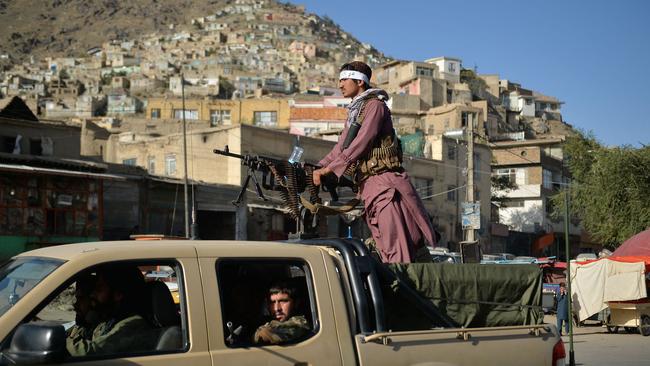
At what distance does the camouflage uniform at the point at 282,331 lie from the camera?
14.8 feet

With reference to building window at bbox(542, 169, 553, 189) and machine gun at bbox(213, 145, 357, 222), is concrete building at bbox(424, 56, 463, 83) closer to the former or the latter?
building window at bbox(542, 169, 553, 189)

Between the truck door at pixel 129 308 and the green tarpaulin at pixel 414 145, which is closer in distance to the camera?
the truck door at pixel 129 308

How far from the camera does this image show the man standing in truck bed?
21.1 ft

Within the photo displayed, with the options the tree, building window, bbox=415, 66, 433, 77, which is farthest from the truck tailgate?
building window, bbox=415, 66, 433, 77

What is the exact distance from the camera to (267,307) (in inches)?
195

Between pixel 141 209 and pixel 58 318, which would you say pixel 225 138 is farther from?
pixel 58 318

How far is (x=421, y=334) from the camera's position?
4.88m

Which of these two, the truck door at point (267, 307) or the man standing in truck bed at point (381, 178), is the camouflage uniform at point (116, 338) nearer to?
the truck door at point (267, 307)

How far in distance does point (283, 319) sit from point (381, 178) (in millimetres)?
2012

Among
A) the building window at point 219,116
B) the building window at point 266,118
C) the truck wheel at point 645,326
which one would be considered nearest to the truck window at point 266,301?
the truck wheel at point 645,326

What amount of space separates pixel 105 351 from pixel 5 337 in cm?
54

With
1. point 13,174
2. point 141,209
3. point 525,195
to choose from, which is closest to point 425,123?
point 525,195

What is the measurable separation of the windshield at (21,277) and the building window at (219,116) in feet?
287

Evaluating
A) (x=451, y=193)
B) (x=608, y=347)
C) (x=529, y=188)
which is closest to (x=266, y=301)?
(x=608, y=347)
